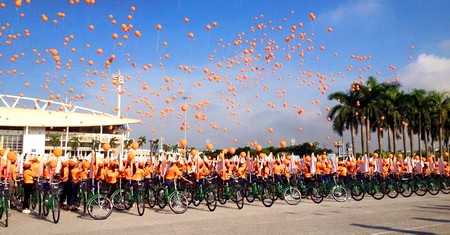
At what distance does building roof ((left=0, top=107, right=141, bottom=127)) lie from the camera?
299ft

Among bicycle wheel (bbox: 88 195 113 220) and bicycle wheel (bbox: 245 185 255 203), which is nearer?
bicycle wheel (bbox: 88 195 113 220)

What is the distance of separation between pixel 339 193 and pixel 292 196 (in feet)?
7.06

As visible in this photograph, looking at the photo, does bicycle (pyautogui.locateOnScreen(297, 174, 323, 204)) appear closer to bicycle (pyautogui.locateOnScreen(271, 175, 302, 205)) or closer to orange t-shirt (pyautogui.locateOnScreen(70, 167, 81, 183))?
bicycle (pyautogui.locateOnScreen(271, 175, 302, 205))

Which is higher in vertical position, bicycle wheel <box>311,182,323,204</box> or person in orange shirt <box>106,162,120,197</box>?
person in orange shirt <box>106,162,120,197</box>

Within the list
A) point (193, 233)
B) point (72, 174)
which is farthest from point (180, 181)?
point (193, 233)

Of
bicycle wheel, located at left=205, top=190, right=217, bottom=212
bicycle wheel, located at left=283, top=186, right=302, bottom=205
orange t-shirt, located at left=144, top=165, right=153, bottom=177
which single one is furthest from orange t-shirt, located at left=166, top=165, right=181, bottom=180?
bicycle wheel, located at left=283, top=186, right=302, bottom=205

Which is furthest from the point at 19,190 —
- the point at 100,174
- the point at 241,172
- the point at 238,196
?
the point at 238,196

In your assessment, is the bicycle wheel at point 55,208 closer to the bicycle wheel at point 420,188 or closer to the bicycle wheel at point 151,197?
the bicycle wheel at point 151,197

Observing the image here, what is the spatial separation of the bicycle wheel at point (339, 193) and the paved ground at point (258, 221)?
1708mm

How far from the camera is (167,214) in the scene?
39.2 ft

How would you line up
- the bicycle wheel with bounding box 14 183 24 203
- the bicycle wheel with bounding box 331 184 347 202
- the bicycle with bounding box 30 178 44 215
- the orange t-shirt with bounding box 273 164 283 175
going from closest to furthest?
the bicycle with bounding box 30 178 44 215 < the bicycle wheel with bounding box 331 184 347 202 < the bicycle wheel with bounding box 14 183 24 203 < the orange t-shirt with bounding box 273 164 283 175

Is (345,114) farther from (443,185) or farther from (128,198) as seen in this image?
(128,198)

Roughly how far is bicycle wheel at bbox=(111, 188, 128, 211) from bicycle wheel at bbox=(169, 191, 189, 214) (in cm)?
144

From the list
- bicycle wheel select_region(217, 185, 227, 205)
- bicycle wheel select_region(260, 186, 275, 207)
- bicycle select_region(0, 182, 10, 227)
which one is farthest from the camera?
bicycle wheel select_region(260, 186, 275, 207)
